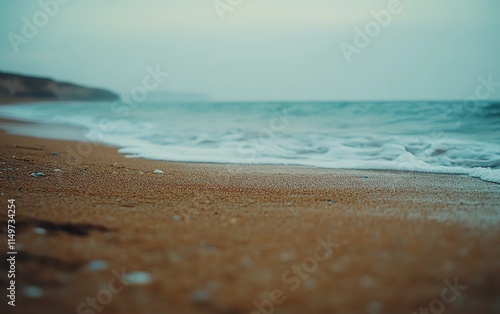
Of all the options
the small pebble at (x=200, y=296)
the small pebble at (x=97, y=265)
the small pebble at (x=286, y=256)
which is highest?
the small pebble at (x=286, y=256)

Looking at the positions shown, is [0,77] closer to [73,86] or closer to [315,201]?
[73,86]

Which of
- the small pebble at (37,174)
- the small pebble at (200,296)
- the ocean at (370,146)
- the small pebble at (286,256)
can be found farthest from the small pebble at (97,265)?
the ocean at (370,146)

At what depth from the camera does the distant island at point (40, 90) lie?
52.0 m

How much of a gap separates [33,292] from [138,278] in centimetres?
42

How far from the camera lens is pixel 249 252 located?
1.76m

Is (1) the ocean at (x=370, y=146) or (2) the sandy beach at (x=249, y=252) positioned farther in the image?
(1) the ocean at (x=370, y=146)

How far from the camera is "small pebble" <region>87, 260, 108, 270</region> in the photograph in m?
1.61

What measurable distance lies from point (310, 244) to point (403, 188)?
2.30 metres

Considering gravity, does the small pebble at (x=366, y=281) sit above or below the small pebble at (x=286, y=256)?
below

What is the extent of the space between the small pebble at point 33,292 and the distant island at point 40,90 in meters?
54.8

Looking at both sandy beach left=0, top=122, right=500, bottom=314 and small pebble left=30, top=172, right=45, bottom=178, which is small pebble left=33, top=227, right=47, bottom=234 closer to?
sandy beach left=0, top=122, right=500, bottom=314

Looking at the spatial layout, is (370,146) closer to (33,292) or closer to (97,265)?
(97,265)

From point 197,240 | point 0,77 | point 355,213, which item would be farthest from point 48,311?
point 0,77

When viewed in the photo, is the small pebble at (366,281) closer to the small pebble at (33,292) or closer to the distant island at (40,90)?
the small pebble at (33,292)
